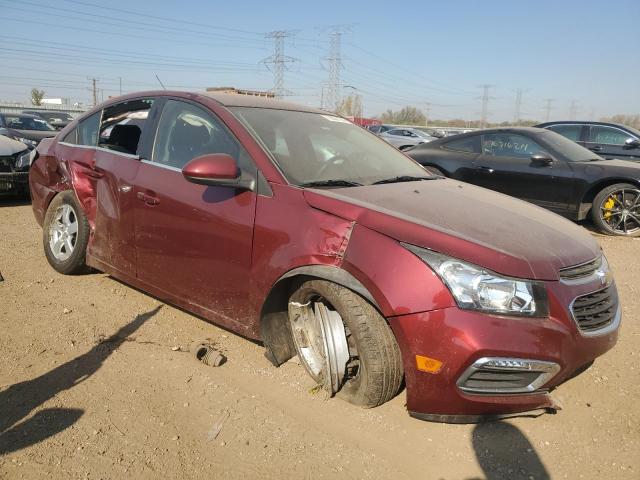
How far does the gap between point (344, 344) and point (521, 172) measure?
18.3 ft

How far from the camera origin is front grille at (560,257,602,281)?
2.31 metres

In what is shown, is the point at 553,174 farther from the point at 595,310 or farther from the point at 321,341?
the point at 321,341

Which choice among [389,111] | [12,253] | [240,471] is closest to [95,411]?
[240,471]

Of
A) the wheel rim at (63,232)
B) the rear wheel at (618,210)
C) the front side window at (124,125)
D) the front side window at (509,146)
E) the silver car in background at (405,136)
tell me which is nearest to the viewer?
the front side window at (124,125)

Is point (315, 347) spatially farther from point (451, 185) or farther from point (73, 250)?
point (73, 250)

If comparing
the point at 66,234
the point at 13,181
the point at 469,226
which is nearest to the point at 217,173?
the point at 469,226

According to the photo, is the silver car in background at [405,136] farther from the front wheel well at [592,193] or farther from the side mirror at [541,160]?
the front wheel well at [592,193]

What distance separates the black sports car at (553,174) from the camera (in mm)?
6746

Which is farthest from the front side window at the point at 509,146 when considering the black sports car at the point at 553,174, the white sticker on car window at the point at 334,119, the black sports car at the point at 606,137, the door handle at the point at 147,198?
the door handle at the point at 147,198

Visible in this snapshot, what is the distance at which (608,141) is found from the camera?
951cm

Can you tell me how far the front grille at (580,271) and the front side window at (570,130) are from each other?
8.19 metres

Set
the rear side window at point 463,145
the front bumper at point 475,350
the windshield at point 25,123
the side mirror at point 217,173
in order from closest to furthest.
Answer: the front bumper at point 475,350
the side mirror at point 217,173
the rear side window at point 463,145
the windshield at point 25,123

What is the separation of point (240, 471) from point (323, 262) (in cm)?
98

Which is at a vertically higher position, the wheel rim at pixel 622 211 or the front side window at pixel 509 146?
the front side window at pixel 509 146
